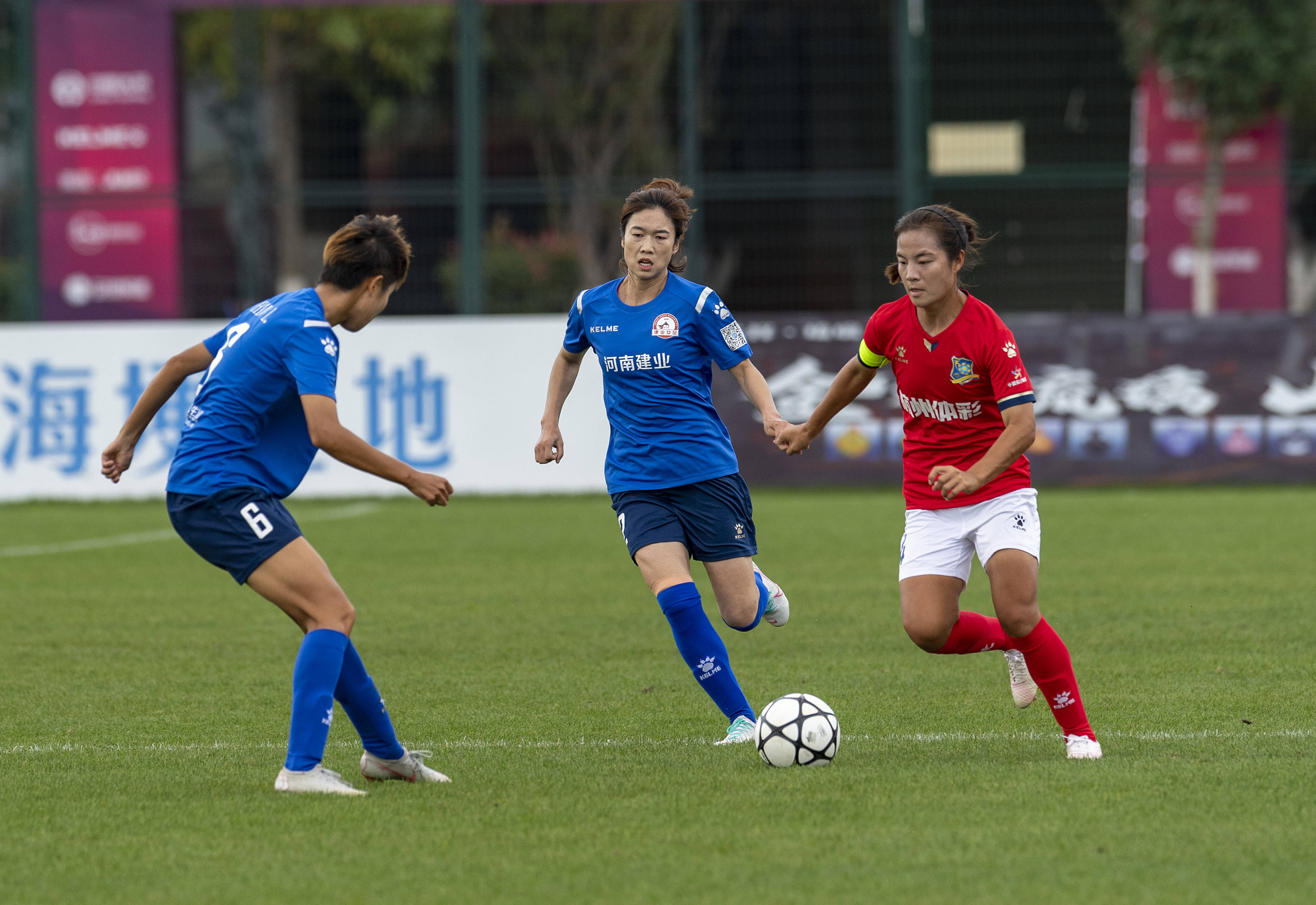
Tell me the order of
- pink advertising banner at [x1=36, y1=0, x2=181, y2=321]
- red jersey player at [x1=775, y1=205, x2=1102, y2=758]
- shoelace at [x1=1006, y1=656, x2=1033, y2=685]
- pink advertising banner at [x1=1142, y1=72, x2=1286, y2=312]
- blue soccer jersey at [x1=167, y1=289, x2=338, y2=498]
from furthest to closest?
pink advertising banner at [x1=1142, y1=72, x2=1286, y2=312] < pink advertising banner at [x1=36, y1=0, x2=181, y2=321] < shoelace at [x1=1006, y1=656, x2=1033, y2=685] < red jersey player at [x1=775, y1=205, x2=1102, y2=758] < blue soccer jersey at [x1=167, y1=289, x2=338, y2=498]

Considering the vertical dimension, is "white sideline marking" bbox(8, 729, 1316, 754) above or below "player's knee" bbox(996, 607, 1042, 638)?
below

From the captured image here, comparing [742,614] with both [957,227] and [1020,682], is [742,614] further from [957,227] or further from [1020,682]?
[957,227]

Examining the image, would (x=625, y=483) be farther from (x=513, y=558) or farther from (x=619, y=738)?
(x=513, y=558)

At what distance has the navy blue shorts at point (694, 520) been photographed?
19.5ft

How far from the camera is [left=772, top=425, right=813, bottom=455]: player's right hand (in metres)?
5.96

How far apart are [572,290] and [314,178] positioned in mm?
3345

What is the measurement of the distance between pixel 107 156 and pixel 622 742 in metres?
16.1

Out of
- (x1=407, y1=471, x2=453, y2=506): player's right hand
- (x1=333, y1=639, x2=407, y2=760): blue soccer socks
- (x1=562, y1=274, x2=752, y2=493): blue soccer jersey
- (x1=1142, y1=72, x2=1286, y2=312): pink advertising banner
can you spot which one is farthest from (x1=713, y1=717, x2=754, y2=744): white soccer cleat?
(x1=1142, y1=72, x2=1286, y2=312): pink advertising banner

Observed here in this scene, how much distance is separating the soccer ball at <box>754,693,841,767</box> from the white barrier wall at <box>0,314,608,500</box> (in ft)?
35.9

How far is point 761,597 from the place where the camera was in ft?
20.1

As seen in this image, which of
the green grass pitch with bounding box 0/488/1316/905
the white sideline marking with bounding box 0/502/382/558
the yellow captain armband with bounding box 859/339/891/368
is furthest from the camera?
the white sideline marking with bounding box 0/502/382/558

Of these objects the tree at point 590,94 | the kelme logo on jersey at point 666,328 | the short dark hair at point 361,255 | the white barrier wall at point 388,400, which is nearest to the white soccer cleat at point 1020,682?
the kelme logo on jersey at point 666,328

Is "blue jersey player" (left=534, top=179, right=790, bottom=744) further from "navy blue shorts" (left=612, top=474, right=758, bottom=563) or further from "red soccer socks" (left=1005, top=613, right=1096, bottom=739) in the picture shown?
"red soccer socks" (left=1005, top=613, right=1096, bottom=739)

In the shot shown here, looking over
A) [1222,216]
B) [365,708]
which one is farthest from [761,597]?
[1222,216]
